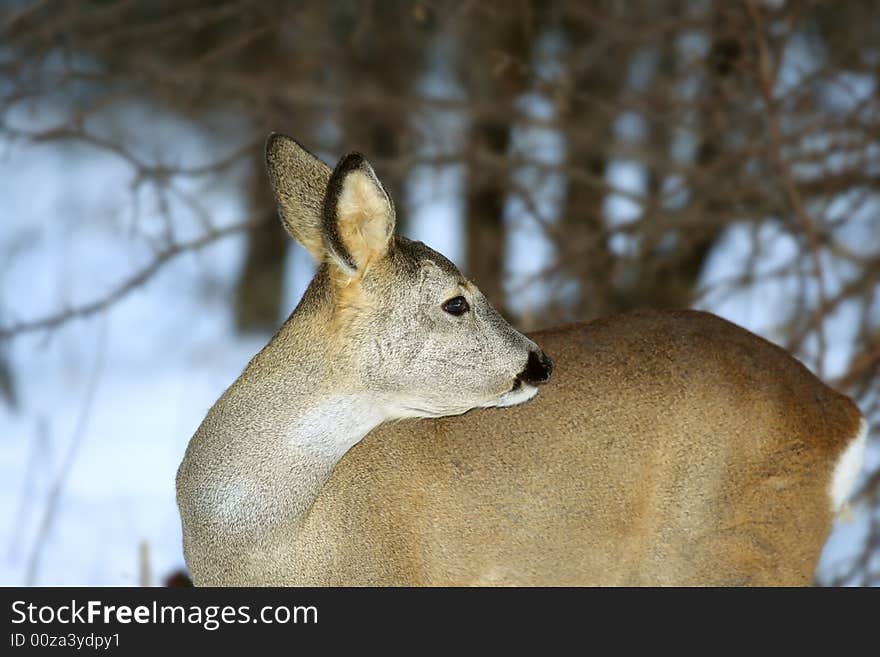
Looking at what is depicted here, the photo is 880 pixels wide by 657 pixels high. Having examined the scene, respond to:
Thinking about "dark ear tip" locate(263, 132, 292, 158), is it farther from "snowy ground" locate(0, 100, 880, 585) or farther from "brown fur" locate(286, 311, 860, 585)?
"snowy ground" locate(0, 100, 880, 585)

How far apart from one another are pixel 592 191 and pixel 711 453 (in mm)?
5323

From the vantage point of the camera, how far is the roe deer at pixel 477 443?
3635mm

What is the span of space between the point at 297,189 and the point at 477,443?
99 cm

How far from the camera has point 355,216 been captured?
354cm

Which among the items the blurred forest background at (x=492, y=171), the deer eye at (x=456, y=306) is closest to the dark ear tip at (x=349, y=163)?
the deer eye at (x=456, y=306)

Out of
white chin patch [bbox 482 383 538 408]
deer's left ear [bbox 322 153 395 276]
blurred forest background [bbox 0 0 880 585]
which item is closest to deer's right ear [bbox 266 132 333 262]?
deer's left ear [bbox 322 153 395 276]

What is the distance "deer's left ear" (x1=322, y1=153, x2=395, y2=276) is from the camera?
3432 millimetres

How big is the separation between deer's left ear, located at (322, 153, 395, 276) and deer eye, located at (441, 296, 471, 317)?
0.78ft

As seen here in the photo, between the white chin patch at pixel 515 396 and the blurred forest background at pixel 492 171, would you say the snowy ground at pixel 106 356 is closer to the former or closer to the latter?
the blurred forest background at pixel 492 171

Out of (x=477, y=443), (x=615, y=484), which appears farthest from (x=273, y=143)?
(x=615, y=484)

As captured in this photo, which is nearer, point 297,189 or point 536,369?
point 536,369

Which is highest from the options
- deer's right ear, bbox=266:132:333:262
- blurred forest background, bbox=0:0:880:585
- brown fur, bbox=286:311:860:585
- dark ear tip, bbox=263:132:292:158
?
blurred forest background, bbox=0:0:880:585

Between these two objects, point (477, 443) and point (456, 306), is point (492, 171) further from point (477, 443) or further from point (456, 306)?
point (456, 306)

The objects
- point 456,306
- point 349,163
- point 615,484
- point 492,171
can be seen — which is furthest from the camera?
point 492,171
